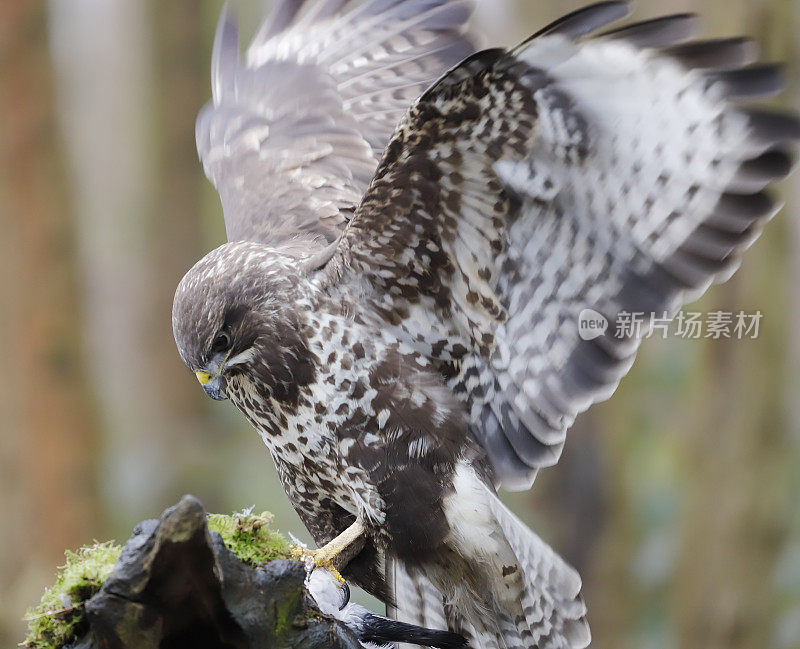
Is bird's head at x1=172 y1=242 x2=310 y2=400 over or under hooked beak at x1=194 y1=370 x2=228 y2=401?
over

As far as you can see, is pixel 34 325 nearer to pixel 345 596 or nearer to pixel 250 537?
pixel 345 596

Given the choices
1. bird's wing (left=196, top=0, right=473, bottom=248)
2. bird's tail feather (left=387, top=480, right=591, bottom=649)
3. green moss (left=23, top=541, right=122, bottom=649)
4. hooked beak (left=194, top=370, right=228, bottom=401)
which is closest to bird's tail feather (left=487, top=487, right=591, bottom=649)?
bird's tail feather (left=387, top=480, right=591, bottom=649)

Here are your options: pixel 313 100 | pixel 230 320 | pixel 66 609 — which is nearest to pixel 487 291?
pixel 230 320

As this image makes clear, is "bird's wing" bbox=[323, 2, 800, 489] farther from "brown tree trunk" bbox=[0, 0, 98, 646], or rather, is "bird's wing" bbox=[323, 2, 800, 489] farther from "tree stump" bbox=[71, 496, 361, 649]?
"brown tree trunk" bbox=[0, 0, 98, 646]

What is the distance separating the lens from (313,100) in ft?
15.8

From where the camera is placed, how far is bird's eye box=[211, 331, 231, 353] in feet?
10.8

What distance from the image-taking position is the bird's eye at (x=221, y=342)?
10.8 feet

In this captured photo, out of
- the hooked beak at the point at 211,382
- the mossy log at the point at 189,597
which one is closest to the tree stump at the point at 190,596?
the mossy log at the point at 189,597

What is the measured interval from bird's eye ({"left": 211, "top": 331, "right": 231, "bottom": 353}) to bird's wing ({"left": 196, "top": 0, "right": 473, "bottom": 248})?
0.92 metres

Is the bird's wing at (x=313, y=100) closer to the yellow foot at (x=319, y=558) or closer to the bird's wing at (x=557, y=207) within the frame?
the bird's wing at (x=557, y=207)

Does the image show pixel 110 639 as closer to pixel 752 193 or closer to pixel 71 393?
pixel 752 193

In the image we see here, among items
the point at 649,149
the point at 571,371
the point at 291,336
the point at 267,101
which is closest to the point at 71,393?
the point at 267,101

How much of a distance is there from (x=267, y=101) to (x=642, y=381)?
3.93m

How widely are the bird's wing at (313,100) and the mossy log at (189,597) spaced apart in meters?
1.93
